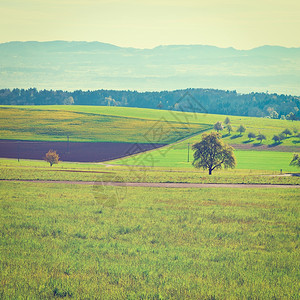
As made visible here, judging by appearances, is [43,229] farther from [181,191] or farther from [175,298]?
[181,191]

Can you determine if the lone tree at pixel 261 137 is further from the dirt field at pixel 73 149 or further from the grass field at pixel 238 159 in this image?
the dirt field at pixel 73 149

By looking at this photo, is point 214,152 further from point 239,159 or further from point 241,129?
point 241,129

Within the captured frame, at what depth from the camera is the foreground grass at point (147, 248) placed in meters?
18.5

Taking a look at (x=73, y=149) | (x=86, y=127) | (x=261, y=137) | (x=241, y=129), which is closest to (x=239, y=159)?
(x=261, y=137)

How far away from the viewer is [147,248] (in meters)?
24.2

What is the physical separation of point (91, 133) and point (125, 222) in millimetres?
130306

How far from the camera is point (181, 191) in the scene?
164ft

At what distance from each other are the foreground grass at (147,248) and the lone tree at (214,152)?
141 ft

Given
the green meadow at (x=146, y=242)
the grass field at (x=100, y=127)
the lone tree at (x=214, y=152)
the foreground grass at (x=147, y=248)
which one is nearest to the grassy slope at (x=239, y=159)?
the grass field at (x=100, y=127)

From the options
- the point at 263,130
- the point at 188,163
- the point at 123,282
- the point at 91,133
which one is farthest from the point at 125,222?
the point at 263,130

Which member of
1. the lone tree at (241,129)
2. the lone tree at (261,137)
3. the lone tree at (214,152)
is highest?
the lone tree at (241,129)

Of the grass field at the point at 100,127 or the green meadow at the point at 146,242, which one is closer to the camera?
the green meadow at the point at 146,242

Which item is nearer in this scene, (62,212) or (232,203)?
(62,212)

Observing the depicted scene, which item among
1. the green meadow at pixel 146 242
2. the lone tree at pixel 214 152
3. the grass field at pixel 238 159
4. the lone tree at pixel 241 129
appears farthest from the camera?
the lone tree at pixel 241 129
